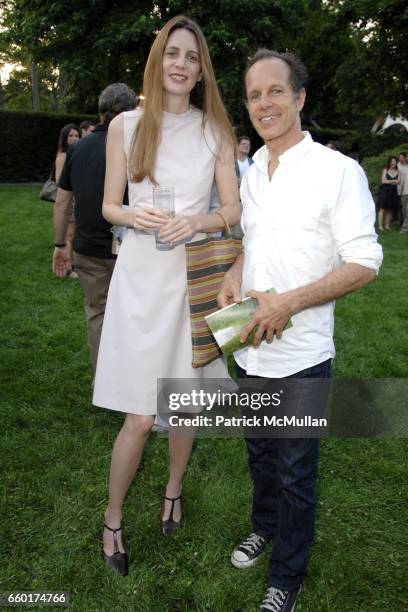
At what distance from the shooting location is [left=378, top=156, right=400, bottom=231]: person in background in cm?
1591

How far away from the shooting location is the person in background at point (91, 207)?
408 centimetres

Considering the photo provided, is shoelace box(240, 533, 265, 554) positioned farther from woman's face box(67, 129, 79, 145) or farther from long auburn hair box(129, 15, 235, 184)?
woman's face box(67, 129, 79, 145)

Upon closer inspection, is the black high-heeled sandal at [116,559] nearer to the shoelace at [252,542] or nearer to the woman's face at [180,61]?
the shoelace at [252,542]

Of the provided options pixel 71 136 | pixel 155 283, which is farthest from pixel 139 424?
pixel 71 136

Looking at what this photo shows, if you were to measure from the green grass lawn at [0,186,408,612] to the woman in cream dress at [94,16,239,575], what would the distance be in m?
0.61

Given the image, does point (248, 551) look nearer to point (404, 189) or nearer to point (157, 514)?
point (157, 514)

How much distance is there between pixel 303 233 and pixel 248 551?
172 centimetres

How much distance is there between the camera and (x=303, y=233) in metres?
2.22

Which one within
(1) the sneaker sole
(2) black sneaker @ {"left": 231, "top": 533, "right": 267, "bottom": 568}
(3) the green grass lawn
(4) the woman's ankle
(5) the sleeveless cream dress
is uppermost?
(5) the sleeveless cream dress

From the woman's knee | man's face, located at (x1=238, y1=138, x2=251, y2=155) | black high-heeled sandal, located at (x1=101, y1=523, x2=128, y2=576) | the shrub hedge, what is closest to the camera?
the woman's knee

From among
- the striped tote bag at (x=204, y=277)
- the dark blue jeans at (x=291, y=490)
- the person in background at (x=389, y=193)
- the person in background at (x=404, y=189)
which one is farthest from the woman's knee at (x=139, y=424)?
the person in background at (x=389, y=193)

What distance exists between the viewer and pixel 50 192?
6.52 meters

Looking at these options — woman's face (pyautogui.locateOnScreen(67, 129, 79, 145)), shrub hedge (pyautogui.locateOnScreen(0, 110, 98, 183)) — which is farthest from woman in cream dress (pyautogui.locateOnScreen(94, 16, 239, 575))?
shrub hedge (pyautogui.locateOnScreen(0, 110, 98, 183))

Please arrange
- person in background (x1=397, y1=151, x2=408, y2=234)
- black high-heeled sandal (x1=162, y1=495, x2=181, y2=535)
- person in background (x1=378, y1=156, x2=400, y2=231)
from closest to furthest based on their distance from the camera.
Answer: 1. black high-heeled sandal (x1=162, y1=495, x2=181, y2=535)
2. person in background (x1=397, y1=151, x2=408, y2=234)
3. person in background (x1=378, y1=156, x2=400, y2=231)
